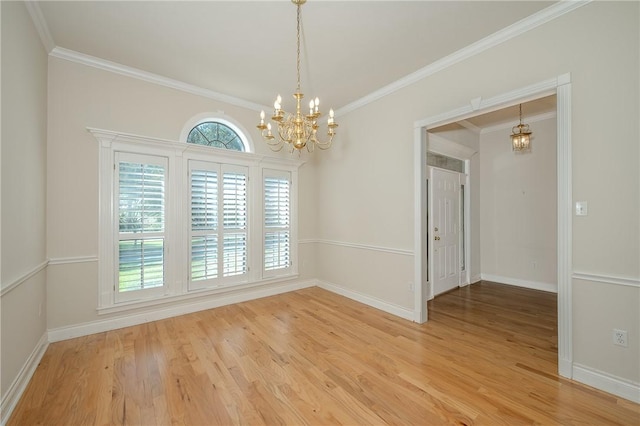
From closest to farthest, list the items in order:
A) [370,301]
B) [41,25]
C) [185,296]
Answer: [41,25]
[185,296]
[370,301]

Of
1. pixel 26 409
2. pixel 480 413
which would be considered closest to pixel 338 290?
pixel 480 413

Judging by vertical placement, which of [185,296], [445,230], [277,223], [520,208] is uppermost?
[520,208]

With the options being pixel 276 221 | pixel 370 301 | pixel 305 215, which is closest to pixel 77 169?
pixel 276 221

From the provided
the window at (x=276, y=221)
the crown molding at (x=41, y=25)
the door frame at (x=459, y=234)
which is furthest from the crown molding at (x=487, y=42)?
the crown molding at (x=41, y=25)

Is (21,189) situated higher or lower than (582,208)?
higher

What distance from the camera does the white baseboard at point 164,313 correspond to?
9.61 ft

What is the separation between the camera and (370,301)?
13.2 feet

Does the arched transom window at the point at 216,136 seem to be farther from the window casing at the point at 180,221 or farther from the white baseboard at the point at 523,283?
the white baseboard at the point at 523,283

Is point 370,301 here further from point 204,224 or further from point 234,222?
point 204,224

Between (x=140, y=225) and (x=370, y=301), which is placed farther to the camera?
(x=370, y=301)

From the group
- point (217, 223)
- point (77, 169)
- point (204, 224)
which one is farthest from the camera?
point (217, 223)

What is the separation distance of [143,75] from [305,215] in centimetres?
314

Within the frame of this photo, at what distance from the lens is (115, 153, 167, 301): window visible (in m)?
3.20

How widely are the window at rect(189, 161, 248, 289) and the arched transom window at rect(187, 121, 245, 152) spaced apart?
0.40 meters
